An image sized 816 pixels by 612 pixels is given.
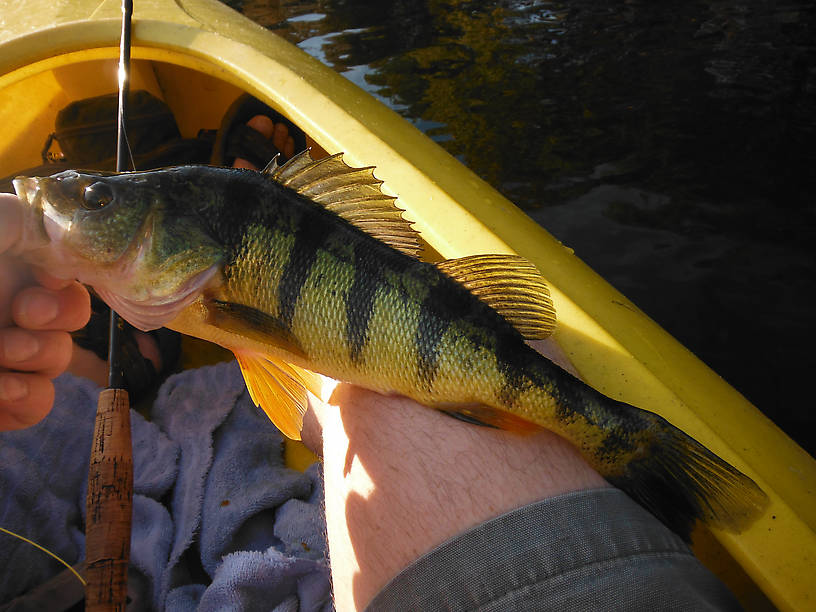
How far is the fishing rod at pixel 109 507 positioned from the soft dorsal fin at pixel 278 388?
1.56ft

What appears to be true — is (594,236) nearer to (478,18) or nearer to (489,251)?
(489,251)


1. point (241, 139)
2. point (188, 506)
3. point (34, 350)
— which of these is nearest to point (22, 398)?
point (34, 350)

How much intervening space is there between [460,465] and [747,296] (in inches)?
119

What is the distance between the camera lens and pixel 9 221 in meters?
1.10

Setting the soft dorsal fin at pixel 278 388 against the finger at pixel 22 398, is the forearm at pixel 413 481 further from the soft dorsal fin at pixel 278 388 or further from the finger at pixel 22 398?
the finger at pixel 22 398

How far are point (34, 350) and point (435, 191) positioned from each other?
1.28m

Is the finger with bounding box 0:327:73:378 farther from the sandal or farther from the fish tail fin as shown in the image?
the sandal

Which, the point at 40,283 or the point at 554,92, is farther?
the point at 554,92

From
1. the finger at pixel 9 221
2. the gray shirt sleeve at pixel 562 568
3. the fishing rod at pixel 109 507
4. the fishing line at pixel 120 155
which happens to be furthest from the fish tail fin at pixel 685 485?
the fishing line at pixel 120 155

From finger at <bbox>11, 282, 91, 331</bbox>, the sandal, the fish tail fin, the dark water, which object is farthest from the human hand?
the dark water

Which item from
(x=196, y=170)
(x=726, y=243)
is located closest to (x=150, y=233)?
(x=196, y=170)

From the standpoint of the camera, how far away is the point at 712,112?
498 centimetres

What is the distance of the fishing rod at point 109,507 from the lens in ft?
4.56

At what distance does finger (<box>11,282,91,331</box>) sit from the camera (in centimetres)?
119
